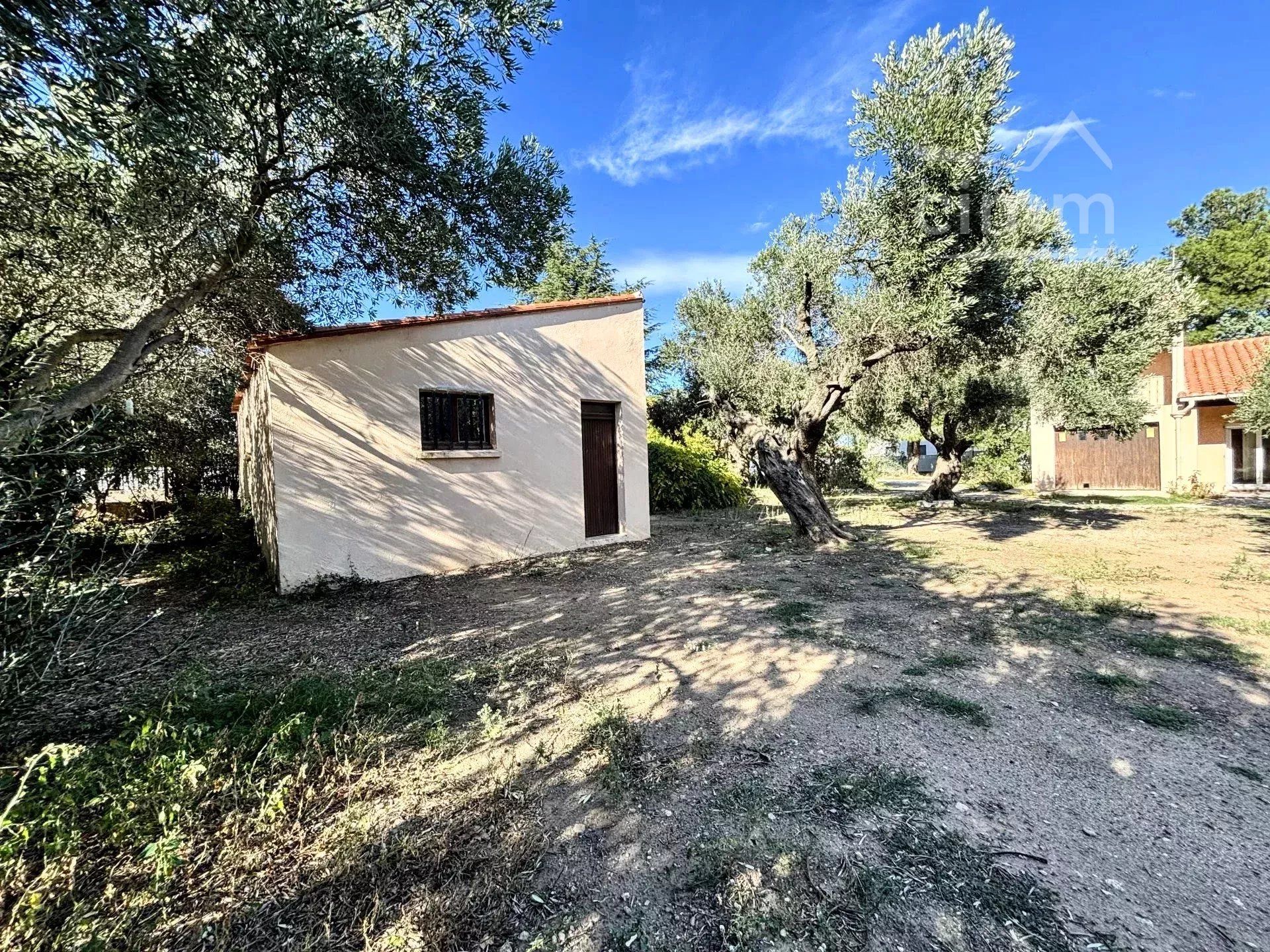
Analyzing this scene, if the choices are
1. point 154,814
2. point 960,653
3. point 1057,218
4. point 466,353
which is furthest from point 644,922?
point 1057,218

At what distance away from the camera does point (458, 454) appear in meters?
7.61

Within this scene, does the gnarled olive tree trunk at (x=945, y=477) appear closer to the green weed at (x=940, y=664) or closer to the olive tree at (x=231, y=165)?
the green weed at (x=940, y=664)

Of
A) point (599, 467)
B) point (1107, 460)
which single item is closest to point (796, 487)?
point (599, 467)

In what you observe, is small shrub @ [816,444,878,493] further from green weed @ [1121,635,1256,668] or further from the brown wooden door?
green weed @ [1121,635,1256,668]

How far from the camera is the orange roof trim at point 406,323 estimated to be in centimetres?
626

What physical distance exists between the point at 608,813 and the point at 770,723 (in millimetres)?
1201

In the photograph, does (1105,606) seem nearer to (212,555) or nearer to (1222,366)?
(212,555)

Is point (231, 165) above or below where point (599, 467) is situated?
above

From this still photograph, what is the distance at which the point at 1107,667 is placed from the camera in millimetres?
3725

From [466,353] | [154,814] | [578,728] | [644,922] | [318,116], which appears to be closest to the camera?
[644,922]

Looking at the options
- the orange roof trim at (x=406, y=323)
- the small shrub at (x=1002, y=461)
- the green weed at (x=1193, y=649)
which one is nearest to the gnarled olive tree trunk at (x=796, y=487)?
the orange roof trim at (x=406, y=323)

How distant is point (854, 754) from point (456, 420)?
686cm

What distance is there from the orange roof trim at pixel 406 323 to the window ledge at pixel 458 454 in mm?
1807

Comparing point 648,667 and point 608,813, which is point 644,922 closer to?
point 608,813
